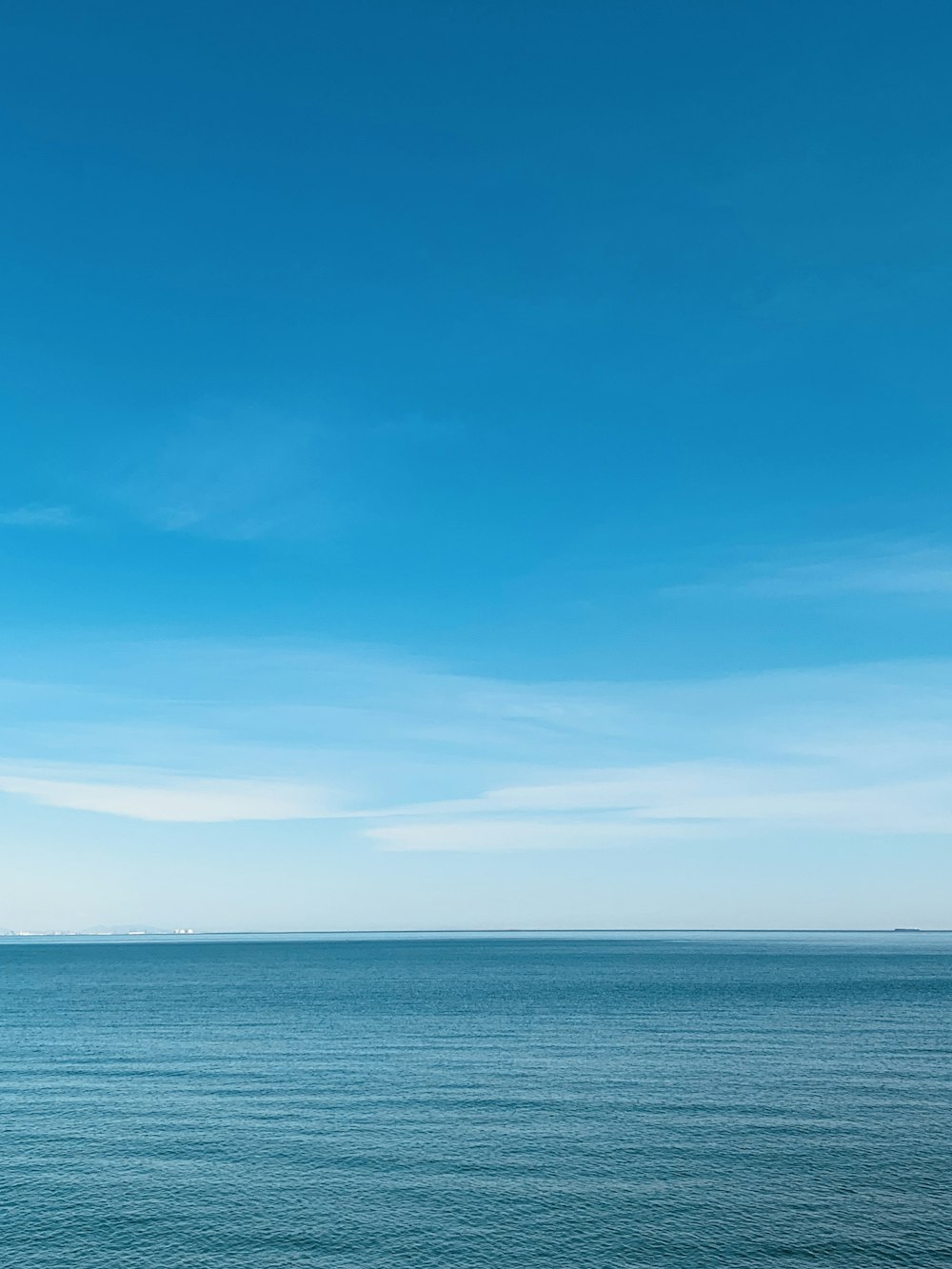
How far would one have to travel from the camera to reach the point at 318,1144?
211ft

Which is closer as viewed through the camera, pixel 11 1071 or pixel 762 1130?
pixel 762 1130

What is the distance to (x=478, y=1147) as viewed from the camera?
63.7 meters

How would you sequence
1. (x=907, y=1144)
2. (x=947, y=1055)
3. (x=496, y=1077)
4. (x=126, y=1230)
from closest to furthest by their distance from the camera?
(x=126, y=1230), (x=907, y=1144), (x=496, y=1077), (x=947, y=1055)

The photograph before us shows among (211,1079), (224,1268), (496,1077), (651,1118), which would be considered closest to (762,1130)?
(651,1118)

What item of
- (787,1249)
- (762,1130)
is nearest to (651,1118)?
(762,1130)

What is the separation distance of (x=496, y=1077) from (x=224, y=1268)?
146 ft

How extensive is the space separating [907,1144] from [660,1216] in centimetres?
2232

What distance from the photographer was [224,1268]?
45.9 metres

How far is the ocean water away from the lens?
158 ft

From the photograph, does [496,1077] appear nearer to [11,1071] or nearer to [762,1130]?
[762,1130]

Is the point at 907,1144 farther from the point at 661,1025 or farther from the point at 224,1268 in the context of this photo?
the point at 661,1025

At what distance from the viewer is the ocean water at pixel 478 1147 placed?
48.2 metres

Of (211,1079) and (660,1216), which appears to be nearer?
(660,1216)

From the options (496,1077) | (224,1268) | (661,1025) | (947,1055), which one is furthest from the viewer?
(661,1025)
